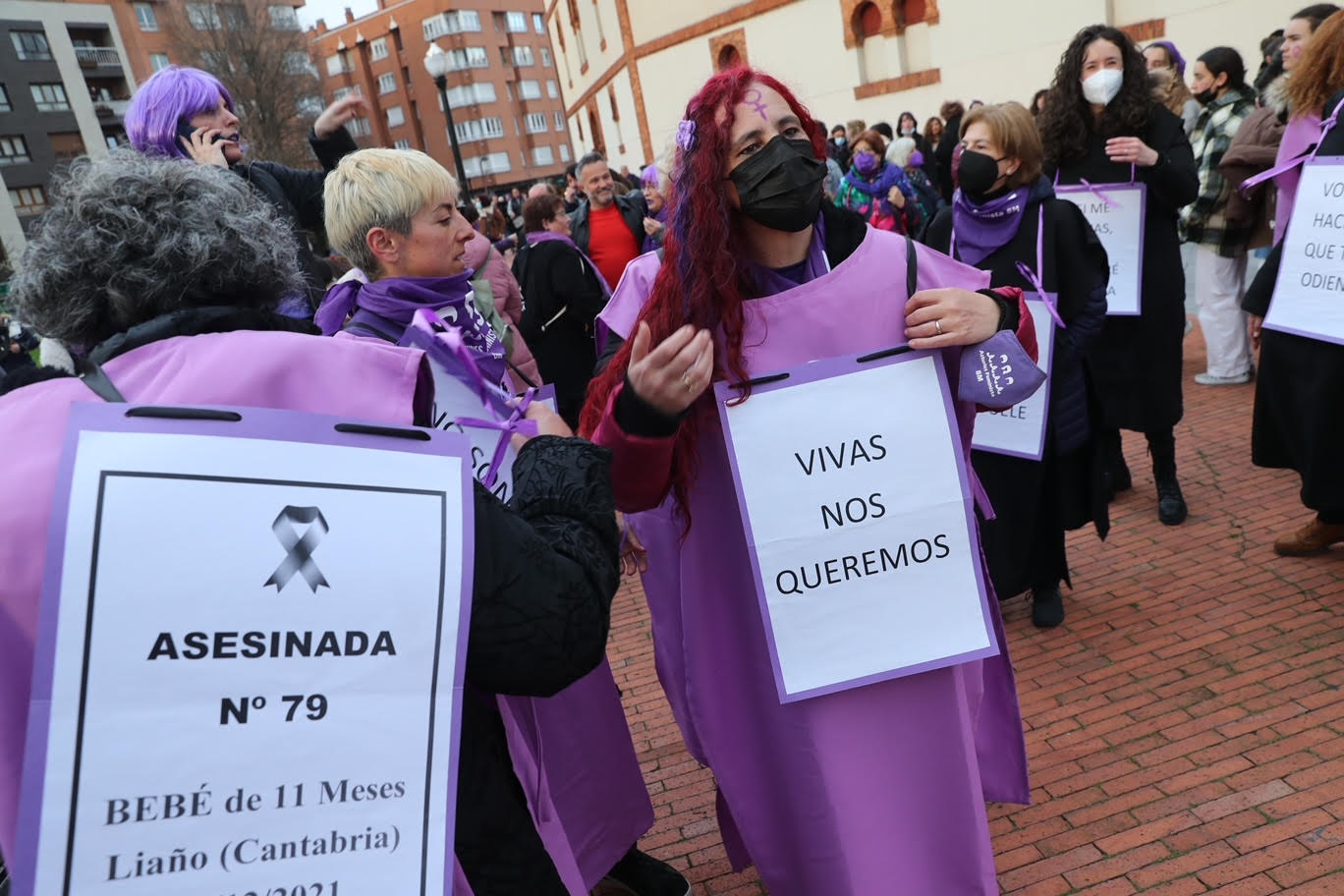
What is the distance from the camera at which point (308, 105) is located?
43.6 m

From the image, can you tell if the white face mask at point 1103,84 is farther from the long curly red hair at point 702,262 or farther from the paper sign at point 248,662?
the paper sign at point 248,662

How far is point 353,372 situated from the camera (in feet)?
4.50

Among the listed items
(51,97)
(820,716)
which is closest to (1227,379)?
(820,716)

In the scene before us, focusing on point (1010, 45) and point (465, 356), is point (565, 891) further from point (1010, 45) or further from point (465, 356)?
point (1010, 45)

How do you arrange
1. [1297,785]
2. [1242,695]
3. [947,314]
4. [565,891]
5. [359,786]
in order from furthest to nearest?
[1242,695], [1297,785], [947,314], [565,891], [359,786]

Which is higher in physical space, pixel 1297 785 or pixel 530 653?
pixel 530 653

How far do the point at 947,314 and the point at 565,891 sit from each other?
128 cm

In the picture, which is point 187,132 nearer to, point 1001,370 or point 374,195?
point 374,195

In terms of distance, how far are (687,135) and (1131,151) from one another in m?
2.72

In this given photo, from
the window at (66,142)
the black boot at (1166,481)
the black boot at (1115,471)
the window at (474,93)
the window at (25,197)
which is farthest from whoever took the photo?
the window at (474,93)

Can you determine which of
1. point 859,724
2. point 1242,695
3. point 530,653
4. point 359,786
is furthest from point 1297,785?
point 359,786

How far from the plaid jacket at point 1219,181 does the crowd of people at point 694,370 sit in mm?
1642

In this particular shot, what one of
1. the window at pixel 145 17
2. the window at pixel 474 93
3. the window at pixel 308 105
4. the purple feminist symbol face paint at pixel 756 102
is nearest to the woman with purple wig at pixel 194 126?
the purple feminist symbol face paint at pixel 756 102

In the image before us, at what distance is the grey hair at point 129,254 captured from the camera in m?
1.33
